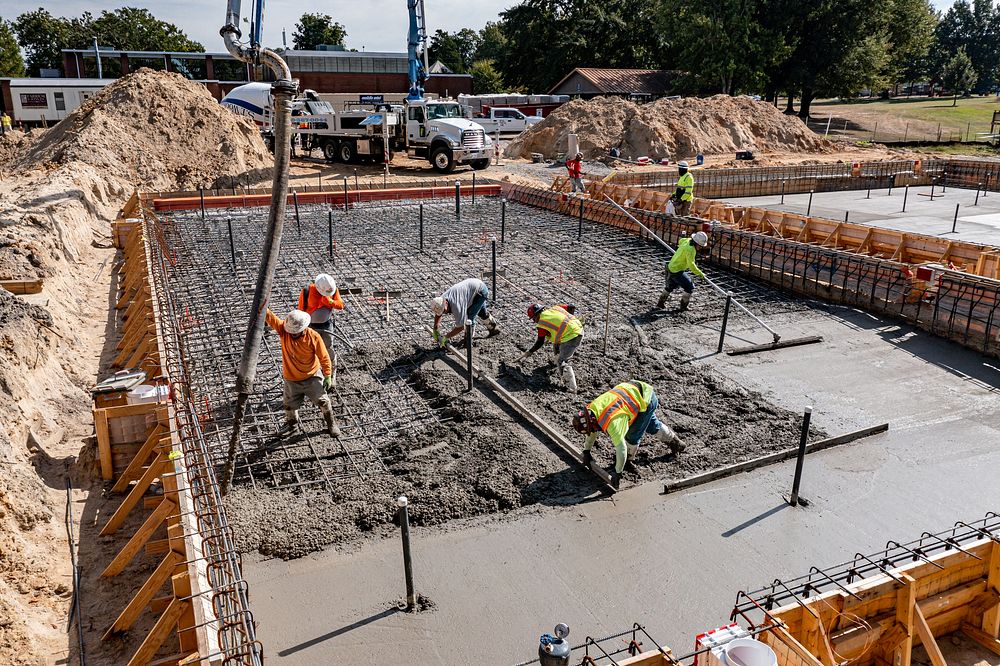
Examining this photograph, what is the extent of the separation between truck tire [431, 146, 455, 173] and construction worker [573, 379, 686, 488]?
1796 centimetres

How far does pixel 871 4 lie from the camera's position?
35.9 meters

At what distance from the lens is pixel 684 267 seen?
982 centimetres

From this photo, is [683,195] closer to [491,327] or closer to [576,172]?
[576,172]

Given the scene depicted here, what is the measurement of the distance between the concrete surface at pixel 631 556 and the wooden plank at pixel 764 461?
3.1 inches

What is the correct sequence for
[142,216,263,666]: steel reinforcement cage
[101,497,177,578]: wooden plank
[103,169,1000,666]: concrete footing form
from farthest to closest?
[101,497,177,578]: wooden plank < [103,169,1000,666]: concrete footing form < [142,216,263,666]: steel reinforcement cage

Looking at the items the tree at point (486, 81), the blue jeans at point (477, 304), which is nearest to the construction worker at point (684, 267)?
the blue jeans at point (477, 304)

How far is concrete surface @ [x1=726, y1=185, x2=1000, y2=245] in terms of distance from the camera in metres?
16.5

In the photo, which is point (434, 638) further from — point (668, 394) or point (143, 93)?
point (143, 93)

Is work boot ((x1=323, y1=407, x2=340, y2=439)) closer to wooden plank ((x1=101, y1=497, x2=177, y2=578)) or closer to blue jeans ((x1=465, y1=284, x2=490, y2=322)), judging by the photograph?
wooden plank ((x1=101, y1=497, x2=177, y2=578))

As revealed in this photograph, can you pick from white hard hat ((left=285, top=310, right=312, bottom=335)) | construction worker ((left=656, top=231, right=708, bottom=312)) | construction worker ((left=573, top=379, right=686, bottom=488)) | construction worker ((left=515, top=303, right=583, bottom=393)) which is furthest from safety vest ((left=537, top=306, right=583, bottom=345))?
construction worker ((left=656, top=231, right=708, bottom=312))

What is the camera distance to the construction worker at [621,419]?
18.0 ft

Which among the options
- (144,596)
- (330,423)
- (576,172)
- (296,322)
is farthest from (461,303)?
(576,172)

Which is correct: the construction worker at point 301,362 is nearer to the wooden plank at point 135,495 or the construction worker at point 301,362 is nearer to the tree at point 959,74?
the wooden plank at point 135,495

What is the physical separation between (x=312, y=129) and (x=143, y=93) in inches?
211
